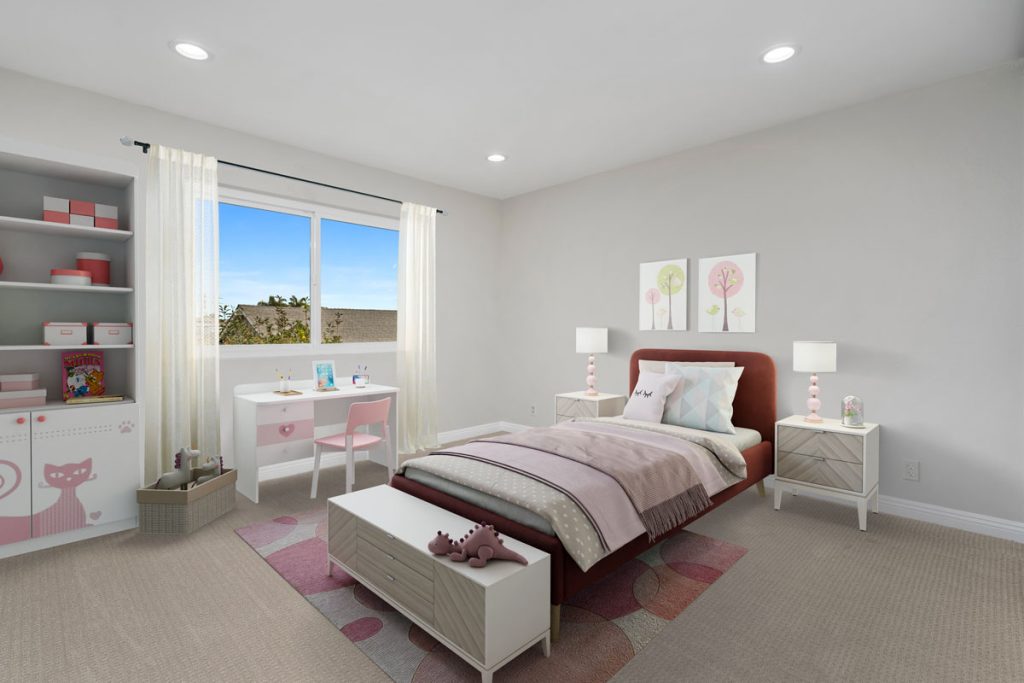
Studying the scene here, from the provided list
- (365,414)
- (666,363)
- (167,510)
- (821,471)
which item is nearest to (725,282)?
(666,363)

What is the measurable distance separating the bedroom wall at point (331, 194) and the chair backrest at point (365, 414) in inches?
38.6

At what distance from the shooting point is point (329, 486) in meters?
→ 3.94

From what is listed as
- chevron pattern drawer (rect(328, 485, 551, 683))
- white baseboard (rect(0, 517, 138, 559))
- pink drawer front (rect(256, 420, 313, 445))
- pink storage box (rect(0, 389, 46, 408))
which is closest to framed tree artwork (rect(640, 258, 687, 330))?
chevron pattern drawer (rect(328, 485, 551, 683))

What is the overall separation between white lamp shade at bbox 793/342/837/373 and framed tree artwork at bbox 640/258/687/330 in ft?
3.48

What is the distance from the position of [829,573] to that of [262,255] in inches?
172

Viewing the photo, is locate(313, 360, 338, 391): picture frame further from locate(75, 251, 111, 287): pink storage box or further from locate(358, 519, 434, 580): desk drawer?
locate(358, 519, 434, 580): desk drawer

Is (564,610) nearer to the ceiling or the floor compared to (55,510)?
nearer to the floor

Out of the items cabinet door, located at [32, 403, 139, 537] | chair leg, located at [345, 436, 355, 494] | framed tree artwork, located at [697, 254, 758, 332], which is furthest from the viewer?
framed tree artwork, located at [697, 254, 758, 332]

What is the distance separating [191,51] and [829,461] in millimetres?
4279

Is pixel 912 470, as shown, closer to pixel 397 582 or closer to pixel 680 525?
pixel 680 525

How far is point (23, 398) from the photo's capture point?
9.18 ft

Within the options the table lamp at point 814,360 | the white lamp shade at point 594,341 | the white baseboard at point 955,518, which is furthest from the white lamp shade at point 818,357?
the white lamp shade at point 594,341

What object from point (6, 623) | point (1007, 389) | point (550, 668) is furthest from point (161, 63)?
point (1007, 389)

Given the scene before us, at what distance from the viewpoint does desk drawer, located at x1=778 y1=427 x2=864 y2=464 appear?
304cm
